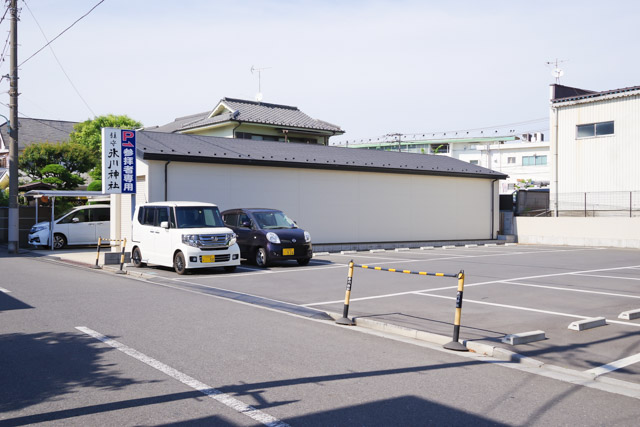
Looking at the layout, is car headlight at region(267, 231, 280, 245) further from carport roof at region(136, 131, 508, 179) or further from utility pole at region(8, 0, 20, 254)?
utility pole at region(8, 0, 20, 254)

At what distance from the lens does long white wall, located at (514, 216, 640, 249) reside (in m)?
23.6

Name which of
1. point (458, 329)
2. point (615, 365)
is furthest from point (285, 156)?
point (615, 365)

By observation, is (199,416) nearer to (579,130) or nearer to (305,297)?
(305,297)

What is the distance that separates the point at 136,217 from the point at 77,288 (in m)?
4.69

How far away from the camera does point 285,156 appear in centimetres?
2209

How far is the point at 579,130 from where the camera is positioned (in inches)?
1128

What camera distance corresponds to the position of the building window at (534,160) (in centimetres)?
5844

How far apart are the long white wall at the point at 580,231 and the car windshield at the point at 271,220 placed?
14.9 m

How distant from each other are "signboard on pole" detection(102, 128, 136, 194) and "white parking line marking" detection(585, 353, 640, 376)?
1470cm

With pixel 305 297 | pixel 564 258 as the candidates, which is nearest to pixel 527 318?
pixel 305 297

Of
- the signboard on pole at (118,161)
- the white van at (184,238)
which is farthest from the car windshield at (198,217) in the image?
the signboard on pole at (118,161)

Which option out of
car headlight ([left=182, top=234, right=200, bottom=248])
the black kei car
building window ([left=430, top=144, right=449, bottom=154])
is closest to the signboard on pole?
the black kei car

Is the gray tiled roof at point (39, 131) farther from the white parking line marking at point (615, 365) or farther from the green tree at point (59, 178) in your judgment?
the white parking line marking at point (615, 365)

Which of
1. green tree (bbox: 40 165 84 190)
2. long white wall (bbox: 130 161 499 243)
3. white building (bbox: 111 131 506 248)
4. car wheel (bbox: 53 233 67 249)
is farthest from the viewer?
green tree (bbox: 40 165 84 190)
